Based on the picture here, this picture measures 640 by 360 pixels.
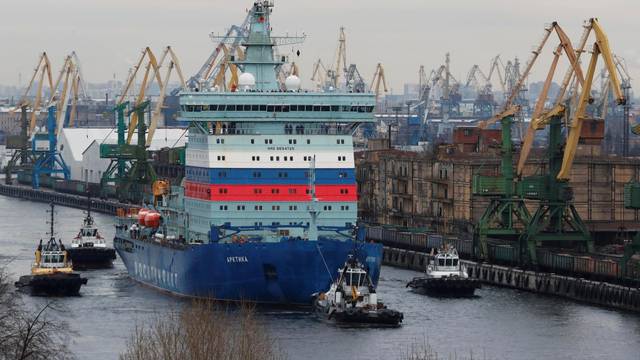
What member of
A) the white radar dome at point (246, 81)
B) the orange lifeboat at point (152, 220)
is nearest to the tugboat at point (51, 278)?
the orange lifeboat at point (152, 220)

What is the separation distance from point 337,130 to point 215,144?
5.43m

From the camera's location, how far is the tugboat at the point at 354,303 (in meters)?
73.4

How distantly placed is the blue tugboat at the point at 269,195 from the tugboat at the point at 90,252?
1810 cm

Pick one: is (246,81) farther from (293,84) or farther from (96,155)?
(96,155)

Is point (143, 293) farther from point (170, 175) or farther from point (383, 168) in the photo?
point (170, 175)

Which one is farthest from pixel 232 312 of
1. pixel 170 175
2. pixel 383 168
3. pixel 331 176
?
pixel 170 175

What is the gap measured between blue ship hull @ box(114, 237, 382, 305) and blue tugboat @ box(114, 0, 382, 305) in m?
0.04

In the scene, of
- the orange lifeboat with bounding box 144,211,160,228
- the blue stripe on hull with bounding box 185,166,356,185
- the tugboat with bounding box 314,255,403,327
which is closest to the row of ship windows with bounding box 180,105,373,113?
the blue stripe on hull with bounding box 185,166,356,185

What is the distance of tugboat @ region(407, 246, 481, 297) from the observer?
86.0m

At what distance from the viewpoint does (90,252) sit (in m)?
103

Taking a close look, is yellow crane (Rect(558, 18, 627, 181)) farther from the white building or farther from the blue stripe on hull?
the white building

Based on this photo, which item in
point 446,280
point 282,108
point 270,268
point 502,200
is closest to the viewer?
point 270,268

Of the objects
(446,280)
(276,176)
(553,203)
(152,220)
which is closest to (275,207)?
(276,176)

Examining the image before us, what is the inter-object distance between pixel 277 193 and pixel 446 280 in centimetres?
1050
